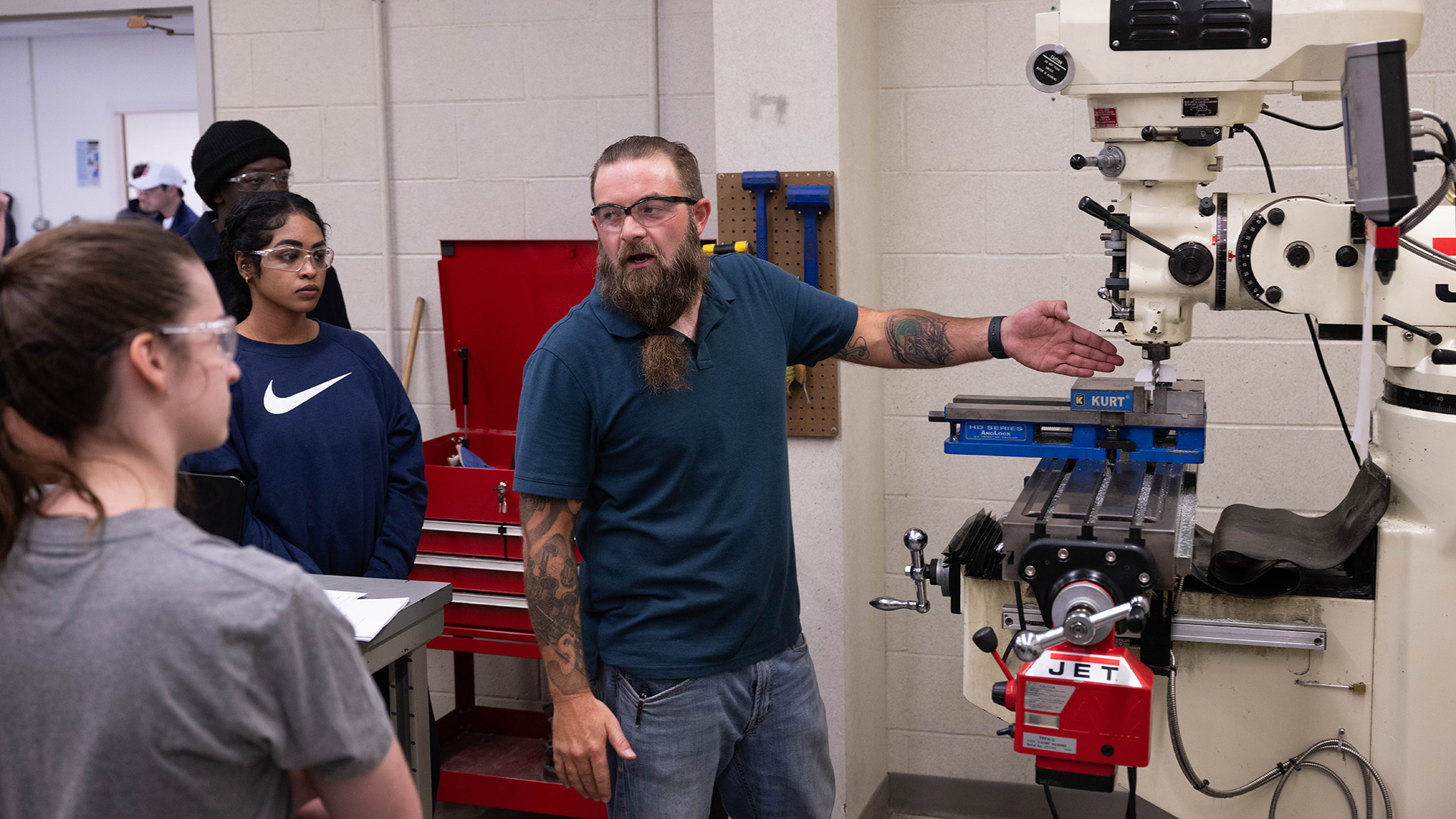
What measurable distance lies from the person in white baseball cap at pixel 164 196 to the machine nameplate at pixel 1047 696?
4379mm

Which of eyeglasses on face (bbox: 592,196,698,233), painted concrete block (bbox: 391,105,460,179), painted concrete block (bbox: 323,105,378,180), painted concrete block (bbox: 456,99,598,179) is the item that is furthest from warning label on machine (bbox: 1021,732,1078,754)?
painted concrete block (bbox: 323,105,378,180)

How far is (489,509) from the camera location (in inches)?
104

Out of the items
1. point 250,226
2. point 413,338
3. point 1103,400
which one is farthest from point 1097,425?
point 413,338

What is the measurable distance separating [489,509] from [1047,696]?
1.58m

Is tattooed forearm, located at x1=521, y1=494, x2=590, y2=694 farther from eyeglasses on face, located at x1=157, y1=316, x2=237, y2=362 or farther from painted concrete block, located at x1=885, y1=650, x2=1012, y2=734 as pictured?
painted concrete block, located at x1=885, y1=650, x2=1012, y2=734

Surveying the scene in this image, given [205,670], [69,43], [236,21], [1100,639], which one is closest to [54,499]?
[205,670]

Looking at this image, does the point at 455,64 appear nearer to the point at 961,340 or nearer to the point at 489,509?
the point at 489,509

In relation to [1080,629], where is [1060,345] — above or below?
above

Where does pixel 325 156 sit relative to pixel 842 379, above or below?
above

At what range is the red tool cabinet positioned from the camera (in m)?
2.67

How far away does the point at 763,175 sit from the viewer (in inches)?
93.7

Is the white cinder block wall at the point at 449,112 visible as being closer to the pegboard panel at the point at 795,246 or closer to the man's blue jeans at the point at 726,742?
the pegboard panel at the point at 795,246

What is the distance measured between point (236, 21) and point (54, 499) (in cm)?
280

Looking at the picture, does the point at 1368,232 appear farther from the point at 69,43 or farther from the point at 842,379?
the point at 69,43
